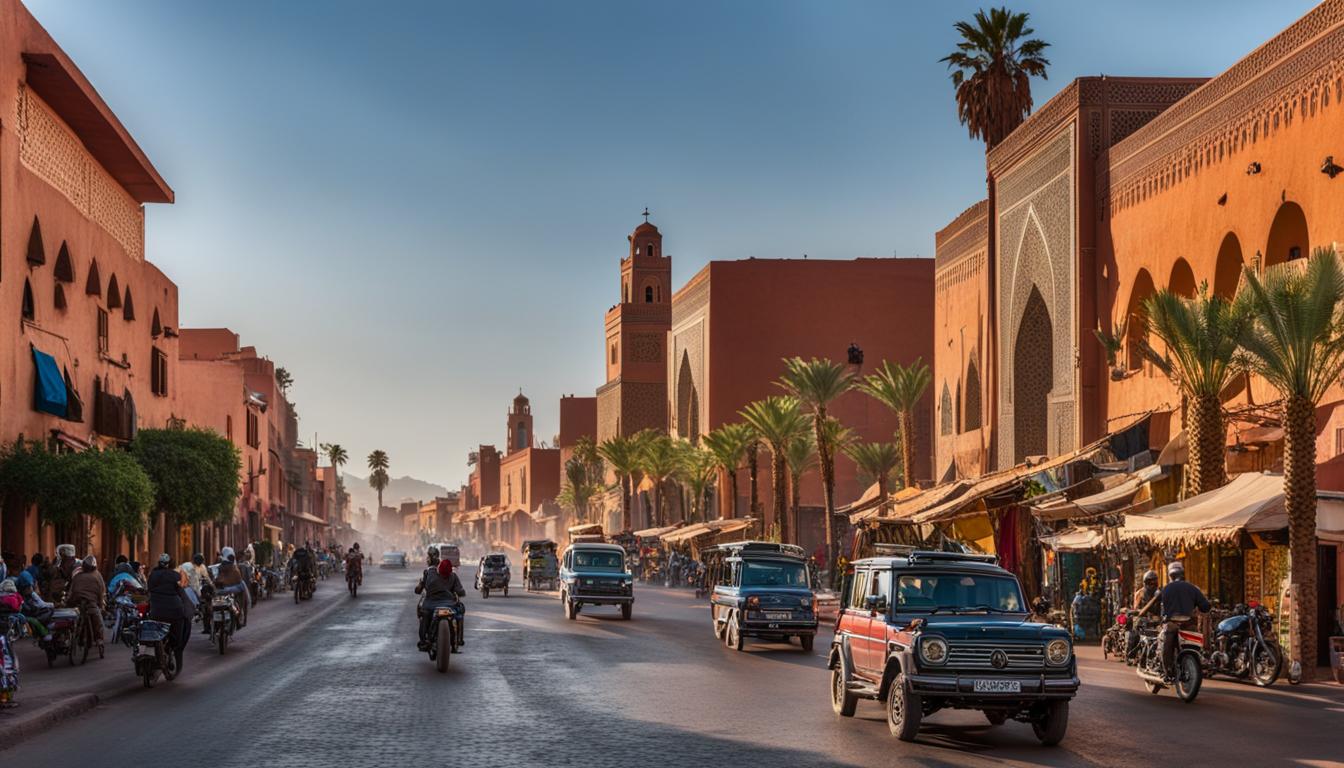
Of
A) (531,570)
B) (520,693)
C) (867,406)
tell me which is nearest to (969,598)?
(520,693)

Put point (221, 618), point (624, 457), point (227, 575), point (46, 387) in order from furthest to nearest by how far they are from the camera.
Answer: point (624, 457)
point (46, 387)
point (227, 575)
point (221, 618)

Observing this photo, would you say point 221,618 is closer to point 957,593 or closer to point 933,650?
point 957,593

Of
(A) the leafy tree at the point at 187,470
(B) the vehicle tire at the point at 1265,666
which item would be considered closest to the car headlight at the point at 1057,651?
(B) the vehicle tire at the point at 1265,666

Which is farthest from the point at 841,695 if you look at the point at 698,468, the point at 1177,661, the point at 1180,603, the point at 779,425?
the point at 698,468

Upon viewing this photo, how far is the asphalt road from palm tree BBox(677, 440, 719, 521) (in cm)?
5631

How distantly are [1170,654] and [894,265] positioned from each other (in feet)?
252

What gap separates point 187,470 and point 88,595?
19.5m

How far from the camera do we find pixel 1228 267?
34.3m

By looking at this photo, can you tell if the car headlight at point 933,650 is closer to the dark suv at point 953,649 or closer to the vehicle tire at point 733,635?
the dark suv at point 953,649

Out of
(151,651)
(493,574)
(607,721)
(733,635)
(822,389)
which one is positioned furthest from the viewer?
(822,389)

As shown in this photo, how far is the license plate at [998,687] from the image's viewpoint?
13953 mm

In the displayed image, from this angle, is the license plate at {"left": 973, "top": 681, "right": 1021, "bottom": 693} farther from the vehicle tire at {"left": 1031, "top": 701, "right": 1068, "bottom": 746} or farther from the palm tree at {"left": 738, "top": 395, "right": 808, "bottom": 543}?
the palm tree at {"left": 738, "top": 395, "right": 808, "bottom": 543}

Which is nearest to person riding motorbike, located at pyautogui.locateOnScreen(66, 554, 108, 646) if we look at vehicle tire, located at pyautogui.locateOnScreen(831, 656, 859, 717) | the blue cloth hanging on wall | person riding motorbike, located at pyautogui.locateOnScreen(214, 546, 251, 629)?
person riding motorbike, located at pyautogui.locateOnScreen(214, 546, 251, 629)

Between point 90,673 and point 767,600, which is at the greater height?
point 767,600
